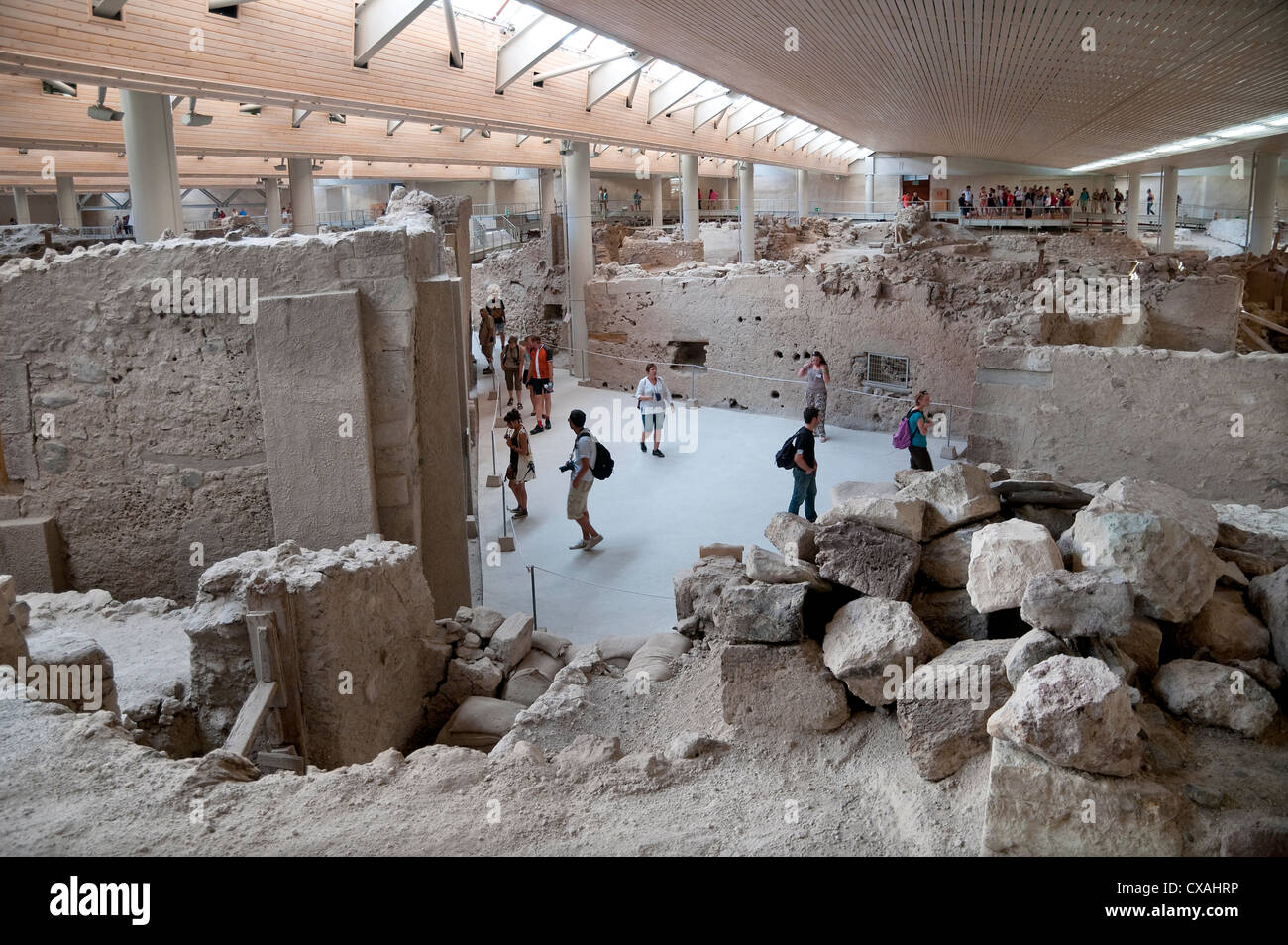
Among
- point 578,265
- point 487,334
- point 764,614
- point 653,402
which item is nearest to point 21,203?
point 578,265

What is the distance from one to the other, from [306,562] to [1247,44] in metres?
10.7

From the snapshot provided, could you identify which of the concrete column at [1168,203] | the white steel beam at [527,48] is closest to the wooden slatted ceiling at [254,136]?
the white steel beam at [527,48]

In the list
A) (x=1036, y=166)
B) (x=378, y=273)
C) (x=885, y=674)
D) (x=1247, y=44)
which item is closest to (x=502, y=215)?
(x=1036, y=166)

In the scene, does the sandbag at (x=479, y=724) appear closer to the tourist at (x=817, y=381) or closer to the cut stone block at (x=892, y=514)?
the cut stone block at (x=892, y=514)

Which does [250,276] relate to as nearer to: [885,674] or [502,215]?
[885,674]

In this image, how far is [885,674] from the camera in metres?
3.61

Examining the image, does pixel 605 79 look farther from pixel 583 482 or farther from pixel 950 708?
pixel 950 708

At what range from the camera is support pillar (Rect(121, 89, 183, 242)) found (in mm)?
9953

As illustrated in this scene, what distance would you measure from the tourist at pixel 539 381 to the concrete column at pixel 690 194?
1208cm

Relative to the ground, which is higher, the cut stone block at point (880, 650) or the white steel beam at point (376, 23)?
the white steel beam at point (376, 23)

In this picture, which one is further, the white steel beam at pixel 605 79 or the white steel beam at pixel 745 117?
the white steel beam at pixel 745 117

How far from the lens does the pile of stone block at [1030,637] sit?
8.81 feet

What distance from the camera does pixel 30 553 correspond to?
6.08m

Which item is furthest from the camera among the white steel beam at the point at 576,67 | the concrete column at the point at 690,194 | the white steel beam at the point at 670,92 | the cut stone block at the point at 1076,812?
the concrete column at the point at 690,194
